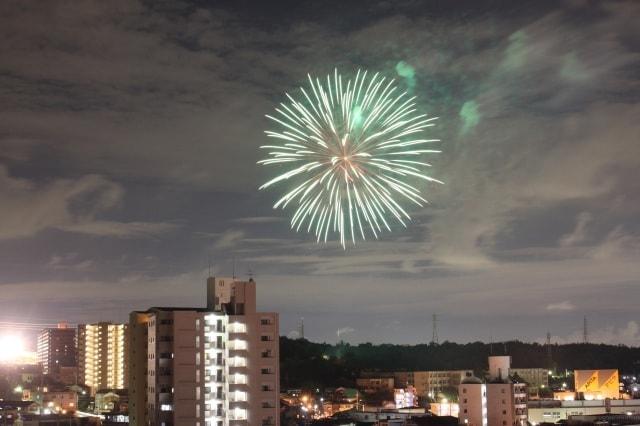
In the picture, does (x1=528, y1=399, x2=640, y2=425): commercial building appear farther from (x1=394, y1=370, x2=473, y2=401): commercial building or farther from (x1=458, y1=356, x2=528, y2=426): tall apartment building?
(x1=394, y1=370, x2=473, y2=401): commercial building

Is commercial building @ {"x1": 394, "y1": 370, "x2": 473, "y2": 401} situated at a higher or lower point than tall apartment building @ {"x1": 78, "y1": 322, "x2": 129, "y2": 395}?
lower

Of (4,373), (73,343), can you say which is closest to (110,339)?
(4,373)

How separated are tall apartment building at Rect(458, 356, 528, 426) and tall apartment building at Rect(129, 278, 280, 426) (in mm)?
17481

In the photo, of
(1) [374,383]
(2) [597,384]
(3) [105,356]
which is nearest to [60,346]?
(3) [105,356]

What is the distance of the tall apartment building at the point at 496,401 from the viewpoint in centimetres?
4584

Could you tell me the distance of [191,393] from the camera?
106ft

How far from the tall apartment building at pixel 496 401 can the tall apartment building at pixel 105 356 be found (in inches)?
1781

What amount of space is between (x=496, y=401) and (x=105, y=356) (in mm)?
50700

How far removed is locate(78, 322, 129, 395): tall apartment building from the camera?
83.6 m

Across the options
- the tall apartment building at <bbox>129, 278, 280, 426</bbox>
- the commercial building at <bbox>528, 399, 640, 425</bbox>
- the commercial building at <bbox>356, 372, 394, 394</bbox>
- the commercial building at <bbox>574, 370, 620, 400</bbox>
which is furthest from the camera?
the commercial building at <bbox>356, 372, 394, 394</bbox>

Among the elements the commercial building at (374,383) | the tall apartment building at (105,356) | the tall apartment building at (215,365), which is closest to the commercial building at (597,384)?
the commercial building at (374,383)

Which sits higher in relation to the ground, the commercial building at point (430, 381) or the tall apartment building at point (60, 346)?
the tall apartment building at point (60, 346)

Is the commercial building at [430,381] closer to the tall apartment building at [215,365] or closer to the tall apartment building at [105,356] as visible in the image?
the tall apartment building at [105,356]

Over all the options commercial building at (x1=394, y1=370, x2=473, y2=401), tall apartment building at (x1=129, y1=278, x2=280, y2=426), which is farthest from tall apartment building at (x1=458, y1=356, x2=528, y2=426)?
commercial building at (x1=394, y1=370, x2=473, y2=401)
